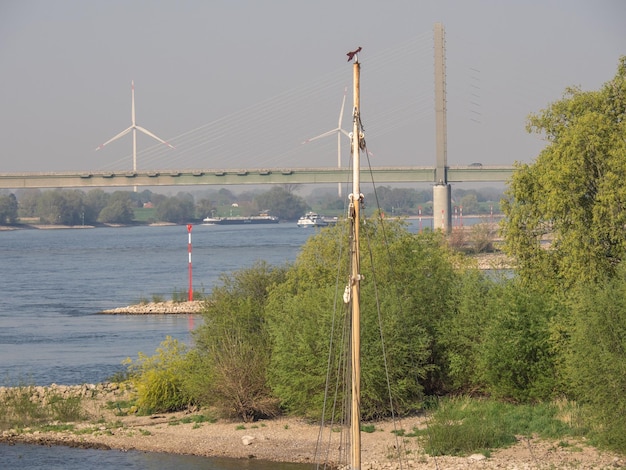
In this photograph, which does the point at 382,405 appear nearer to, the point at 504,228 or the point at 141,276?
the point at 504,228

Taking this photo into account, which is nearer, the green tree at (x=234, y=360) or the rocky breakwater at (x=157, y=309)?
the green tree at (x=234, y=360)

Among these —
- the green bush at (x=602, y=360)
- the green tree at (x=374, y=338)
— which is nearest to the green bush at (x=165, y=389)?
the green tree at (x=374, y=338)

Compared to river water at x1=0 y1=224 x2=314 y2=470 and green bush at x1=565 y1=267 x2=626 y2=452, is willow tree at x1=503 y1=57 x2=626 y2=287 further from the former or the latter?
river water at x1=0 y1=224 x2=314 y2=470

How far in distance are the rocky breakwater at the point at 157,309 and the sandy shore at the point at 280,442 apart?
27573mm

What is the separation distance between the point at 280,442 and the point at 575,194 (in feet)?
33.6

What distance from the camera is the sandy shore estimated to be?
23703mm

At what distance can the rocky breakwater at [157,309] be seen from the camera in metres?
58.9

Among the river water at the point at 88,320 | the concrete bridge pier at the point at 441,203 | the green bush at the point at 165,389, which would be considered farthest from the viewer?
the concrete bridge pier at the point at 441,203

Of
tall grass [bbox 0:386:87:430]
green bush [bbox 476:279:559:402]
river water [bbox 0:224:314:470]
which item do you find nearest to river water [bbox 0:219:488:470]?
river water [bbox 0:224:314:470]

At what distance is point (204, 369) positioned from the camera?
29797mm

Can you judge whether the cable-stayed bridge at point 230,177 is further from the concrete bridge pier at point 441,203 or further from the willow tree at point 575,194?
the willow tree at point 575,194

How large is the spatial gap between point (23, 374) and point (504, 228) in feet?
60.0

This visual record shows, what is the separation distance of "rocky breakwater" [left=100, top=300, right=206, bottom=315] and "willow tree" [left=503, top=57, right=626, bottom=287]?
30.2m

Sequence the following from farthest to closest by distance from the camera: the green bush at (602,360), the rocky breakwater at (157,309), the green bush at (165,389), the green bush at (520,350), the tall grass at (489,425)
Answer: the rocky breakwater at (157,309) → the green bush at (165,389) → the green bush at (520,350) → the tall grass at (489,425) → the green bush at (602,360)
